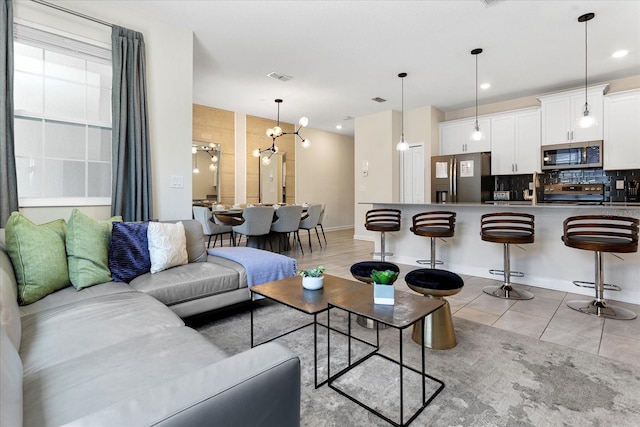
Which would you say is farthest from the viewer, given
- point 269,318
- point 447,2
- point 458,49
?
point 458,49

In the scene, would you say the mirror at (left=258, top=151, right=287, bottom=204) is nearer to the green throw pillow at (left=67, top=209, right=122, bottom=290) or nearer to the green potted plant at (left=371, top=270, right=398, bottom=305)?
the green throw pillow at (left=67, top=209, right=122, bottom=290)

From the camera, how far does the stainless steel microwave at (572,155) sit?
4.96 m

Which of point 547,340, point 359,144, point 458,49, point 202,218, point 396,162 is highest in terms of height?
point 458,49

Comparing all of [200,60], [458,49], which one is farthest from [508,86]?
[200,60]

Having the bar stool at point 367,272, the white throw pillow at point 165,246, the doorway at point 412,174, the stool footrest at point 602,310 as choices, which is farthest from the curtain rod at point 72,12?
the doorway at point 412,174

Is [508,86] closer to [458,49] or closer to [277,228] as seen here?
[458,49]

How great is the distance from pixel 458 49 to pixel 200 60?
3510 mm

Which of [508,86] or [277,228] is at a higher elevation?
[508,86]

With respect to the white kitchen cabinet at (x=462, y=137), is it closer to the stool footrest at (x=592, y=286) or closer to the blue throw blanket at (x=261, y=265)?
the stool footrest at (x=592, y=286)

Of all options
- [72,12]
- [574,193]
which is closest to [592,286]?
[574,193]

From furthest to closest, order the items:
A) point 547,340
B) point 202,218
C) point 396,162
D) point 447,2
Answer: point 396,162 → point 202,218 → point 447,2 → point 547,340

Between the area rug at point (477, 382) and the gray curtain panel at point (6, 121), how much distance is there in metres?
1.81

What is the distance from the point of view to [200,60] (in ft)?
14.3

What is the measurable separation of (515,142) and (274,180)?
5297mm
